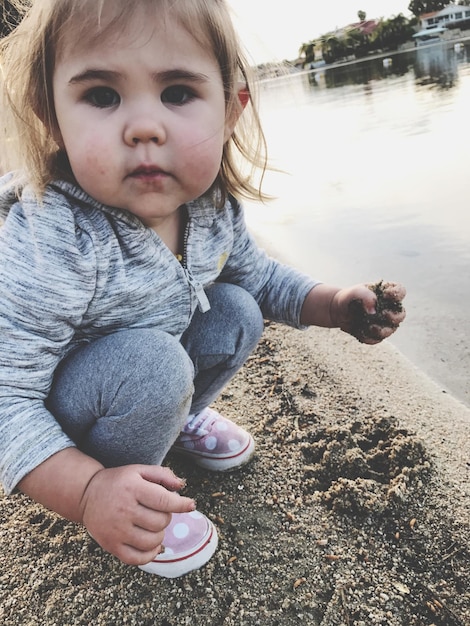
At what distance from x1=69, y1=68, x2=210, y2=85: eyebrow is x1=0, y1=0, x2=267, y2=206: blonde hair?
75 millimetres

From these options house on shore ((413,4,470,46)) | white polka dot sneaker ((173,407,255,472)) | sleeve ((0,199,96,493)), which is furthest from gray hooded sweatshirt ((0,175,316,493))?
house on shore ((413,4,470,46))

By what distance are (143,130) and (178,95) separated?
148 millimetres

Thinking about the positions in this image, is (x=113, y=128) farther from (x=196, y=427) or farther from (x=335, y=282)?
(x=335, y=282)

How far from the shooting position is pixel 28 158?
4.24 ft

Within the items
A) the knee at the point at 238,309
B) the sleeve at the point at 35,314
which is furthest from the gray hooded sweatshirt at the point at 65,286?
the knee at the point at 238,309

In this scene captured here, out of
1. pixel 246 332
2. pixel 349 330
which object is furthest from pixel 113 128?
pixel 349 330

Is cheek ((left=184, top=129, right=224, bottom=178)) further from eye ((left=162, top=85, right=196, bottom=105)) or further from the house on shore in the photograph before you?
the house on shore

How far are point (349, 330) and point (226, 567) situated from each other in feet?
2.24

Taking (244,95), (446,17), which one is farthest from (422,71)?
(446,17)

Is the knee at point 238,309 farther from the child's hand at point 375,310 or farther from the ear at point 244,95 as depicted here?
the ear at point 244,95

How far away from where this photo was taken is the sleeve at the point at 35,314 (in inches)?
41.7

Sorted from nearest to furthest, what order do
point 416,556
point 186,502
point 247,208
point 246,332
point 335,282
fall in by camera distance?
point 186,502 < point 416,556 < point 246,332 < point 335,282 < point 247,208

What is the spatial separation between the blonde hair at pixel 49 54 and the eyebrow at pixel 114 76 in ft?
0.25

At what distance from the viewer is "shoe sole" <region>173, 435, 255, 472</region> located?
1538 mm
